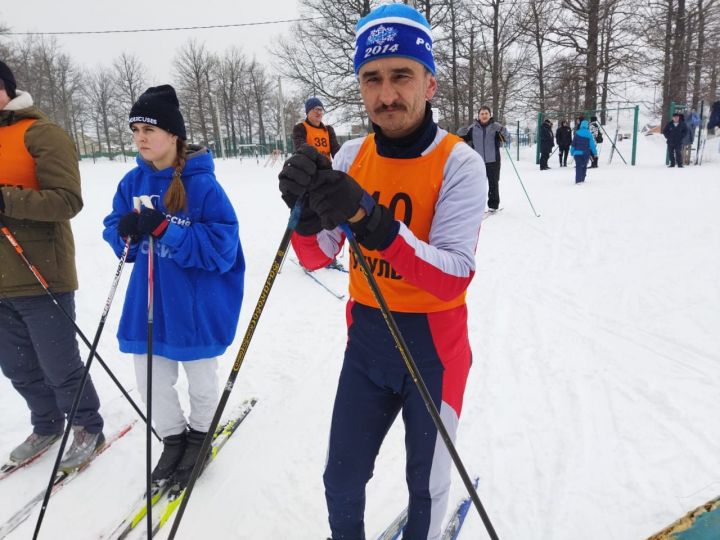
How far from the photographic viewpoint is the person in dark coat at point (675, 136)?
14289mm

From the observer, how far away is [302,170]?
133cm

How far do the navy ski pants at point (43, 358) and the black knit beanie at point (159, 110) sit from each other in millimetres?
1219

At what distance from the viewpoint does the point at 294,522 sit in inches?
96.2

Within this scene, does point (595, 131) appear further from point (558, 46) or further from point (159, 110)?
point (159, 110)

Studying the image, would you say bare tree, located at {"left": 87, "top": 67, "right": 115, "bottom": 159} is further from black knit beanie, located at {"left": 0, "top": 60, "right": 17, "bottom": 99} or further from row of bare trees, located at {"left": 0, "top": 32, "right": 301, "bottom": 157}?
black knit beanie, located at {"left": 0, "top": 60, "right": 17, "bottom": 99}

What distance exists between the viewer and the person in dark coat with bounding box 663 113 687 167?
1429 cm

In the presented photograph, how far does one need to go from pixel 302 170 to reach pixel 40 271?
214cm

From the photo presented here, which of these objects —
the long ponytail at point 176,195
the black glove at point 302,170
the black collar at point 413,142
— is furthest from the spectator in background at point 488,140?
the black glove at point 302,170

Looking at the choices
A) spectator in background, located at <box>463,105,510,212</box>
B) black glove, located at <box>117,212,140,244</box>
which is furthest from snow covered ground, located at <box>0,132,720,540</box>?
spectator in background, located at <box>463,105,510,212</box>

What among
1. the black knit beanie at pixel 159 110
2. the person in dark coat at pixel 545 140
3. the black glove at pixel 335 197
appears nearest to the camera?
the black glove at pixel 335 197

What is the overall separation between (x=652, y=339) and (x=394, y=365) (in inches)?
144

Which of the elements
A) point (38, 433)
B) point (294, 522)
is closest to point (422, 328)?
point (294, 522)

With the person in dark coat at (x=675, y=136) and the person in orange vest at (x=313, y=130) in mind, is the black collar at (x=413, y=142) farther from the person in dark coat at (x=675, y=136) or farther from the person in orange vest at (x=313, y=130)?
the person in dark coat at (x=675, y=136)

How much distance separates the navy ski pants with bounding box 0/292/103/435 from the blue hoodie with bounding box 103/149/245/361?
54cm
